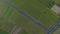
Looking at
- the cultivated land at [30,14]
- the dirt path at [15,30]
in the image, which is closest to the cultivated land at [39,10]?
the cultivated land at [30,14]

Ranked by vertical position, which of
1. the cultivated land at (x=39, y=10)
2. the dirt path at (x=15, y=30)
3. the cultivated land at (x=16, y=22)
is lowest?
the dirt path at (x=15, y=30)

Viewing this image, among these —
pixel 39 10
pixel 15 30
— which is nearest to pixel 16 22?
pixel 15 30

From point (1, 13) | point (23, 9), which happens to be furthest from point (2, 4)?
point (23, 9)

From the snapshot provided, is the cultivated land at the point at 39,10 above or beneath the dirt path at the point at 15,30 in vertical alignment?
above

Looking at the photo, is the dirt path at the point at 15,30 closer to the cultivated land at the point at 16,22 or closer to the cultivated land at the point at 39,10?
the cultivated land at the point at 16,22

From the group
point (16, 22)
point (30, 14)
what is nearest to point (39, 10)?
point (30, 14)

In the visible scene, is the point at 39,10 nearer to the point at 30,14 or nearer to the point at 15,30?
the point at 30,14

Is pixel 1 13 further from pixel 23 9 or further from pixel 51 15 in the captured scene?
pixel 51 15

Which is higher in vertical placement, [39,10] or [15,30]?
[39,10]

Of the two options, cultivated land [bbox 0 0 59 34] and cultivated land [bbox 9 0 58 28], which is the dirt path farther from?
cultivated land [bbox 9 0 58 28]
